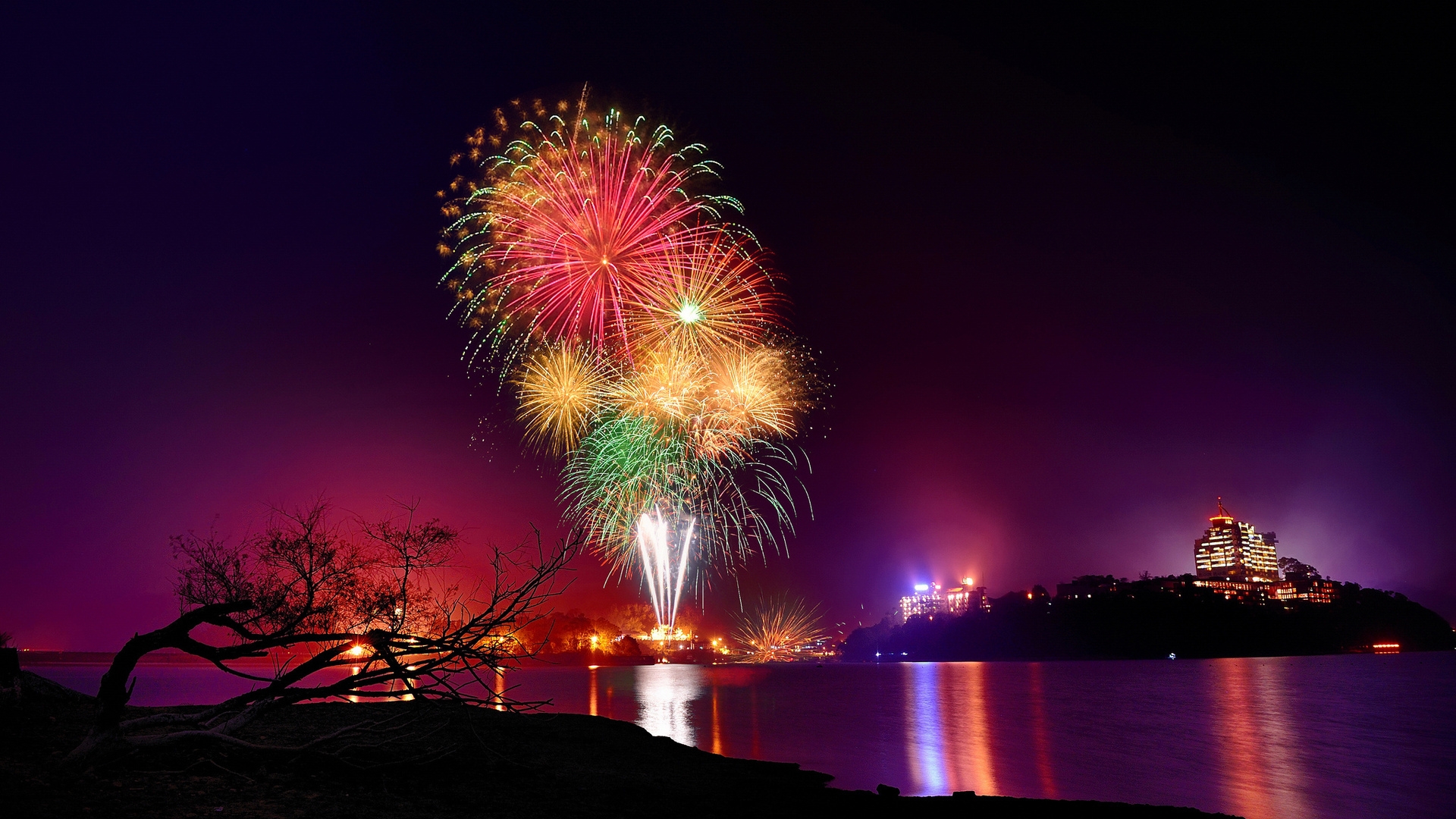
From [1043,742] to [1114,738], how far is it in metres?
5.32

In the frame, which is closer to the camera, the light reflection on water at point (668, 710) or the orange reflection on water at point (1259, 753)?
the orange reflection on water at point (1259, 753)

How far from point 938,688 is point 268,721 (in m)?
84.5

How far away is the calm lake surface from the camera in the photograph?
1101 inches

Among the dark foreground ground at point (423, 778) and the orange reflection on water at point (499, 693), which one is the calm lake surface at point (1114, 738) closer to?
the dark foreground ground at point (423, 778)

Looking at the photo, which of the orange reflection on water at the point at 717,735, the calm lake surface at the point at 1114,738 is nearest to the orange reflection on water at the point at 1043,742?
the calm lake surface at the point at 1114,738

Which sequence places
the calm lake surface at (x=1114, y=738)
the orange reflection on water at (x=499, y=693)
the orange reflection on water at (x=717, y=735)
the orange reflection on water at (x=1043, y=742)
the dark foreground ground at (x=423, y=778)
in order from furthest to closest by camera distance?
the orange reflection on water at (x=717, y=735) < the calm lake surface at (x=1114, y=738) < the orange reflection on water at (x=1043, y=742) < the orange reflection on water at (x=499, y=693) < the dark foreground ground at (x=423, y=778)

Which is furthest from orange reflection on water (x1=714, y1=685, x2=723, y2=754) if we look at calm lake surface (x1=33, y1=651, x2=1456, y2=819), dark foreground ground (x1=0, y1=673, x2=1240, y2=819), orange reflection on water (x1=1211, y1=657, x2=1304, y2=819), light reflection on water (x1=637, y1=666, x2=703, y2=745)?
orange reflection on water (x1=1211, y1=657, x2=1304, y2=819)

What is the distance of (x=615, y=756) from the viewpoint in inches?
891

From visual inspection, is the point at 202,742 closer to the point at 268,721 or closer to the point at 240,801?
the point at 240,801

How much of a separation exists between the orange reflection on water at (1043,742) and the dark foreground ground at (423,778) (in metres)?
7.19

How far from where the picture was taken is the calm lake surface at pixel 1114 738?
28.0 meters

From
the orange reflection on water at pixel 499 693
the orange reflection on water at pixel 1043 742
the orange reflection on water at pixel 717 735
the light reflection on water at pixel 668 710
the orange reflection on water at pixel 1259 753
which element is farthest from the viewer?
the light reflection on water at pixel 668 710

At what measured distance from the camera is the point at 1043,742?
134 ft

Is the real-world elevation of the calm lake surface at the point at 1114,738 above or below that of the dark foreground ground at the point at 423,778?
below
